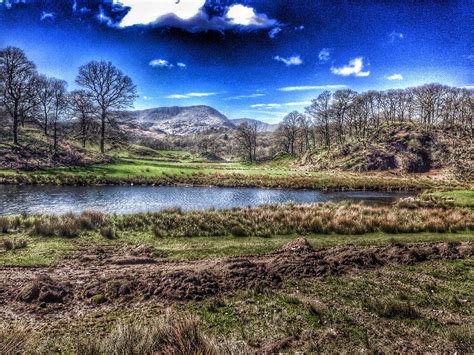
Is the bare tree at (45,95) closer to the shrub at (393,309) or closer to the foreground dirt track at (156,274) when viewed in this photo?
the foreground dirt track at (156,274)

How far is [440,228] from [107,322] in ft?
61.1

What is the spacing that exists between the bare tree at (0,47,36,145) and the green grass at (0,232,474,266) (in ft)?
127

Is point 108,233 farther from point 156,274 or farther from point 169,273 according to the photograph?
point 169,273

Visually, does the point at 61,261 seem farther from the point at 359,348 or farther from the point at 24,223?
the point at 359,348

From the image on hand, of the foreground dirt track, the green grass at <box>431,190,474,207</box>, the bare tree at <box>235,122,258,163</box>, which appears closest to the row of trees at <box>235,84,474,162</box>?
the bare tree at <box>235,122,258,163</box>

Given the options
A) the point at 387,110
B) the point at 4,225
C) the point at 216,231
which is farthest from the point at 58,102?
the point at 387,110

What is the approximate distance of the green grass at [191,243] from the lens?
1231 cm

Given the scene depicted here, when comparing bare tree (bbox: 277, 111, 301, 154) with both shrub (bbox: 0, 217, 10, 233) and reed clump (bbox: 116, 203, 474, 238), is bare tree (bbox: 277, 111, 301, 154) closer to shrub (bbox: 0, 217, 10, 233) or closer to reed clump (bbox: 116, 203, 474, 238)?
reed clump (bbox: 116, 203, 474, 238)

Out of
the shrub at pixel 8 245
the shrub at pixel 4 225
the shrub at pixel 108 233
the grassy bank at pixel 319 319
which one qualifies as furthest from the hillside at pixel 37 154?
the grassy bank at pixel 319 319

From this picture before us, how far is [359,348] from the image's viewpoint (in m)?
6.44

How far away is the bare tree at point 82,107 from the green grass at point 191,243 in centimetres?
4156

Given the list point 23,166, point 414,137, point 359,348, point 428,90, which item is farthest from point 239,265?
point 428,90

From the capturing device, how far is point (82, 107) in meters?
Answer: 52.0

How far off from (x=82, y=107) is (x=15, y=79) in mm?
9753
